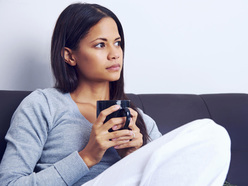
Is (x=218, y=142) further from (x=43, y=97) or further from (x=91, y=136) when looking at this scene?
(x=43, y=97)

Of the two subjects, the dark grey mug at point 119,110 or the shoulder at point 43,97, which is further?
the shoulder at point 43,97

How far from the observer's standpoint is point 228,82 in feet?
6.42

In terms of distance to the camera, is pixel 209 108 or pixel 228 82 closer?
pixel 209 108

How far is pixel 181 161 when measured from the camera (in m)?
0.79

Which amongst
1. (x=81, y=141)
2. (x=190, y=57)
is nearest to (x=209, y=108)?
(x=190, y=57)

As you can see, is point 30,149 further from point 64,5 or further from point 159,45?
point 159,45

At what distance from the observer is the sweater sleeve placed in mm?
1033

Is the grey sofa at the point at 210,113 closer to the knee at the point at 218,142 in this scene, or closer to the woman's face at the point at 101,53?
the woman's face at the point at 101,53

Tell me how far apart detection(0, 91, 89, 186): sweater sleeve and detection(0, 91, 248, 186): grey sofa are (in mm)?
479

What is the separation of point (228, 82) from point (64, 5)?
1.02 metres

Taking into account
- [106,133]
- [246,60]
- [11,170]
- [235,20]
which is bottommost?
[11,170]

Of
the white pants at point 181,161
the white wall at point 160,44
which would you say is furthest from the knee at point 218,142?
the white wall at point 160,44

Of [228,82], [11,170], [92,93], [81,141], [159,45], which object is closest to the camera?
[11,170]

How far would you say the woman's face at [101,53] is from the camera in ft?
4.18
